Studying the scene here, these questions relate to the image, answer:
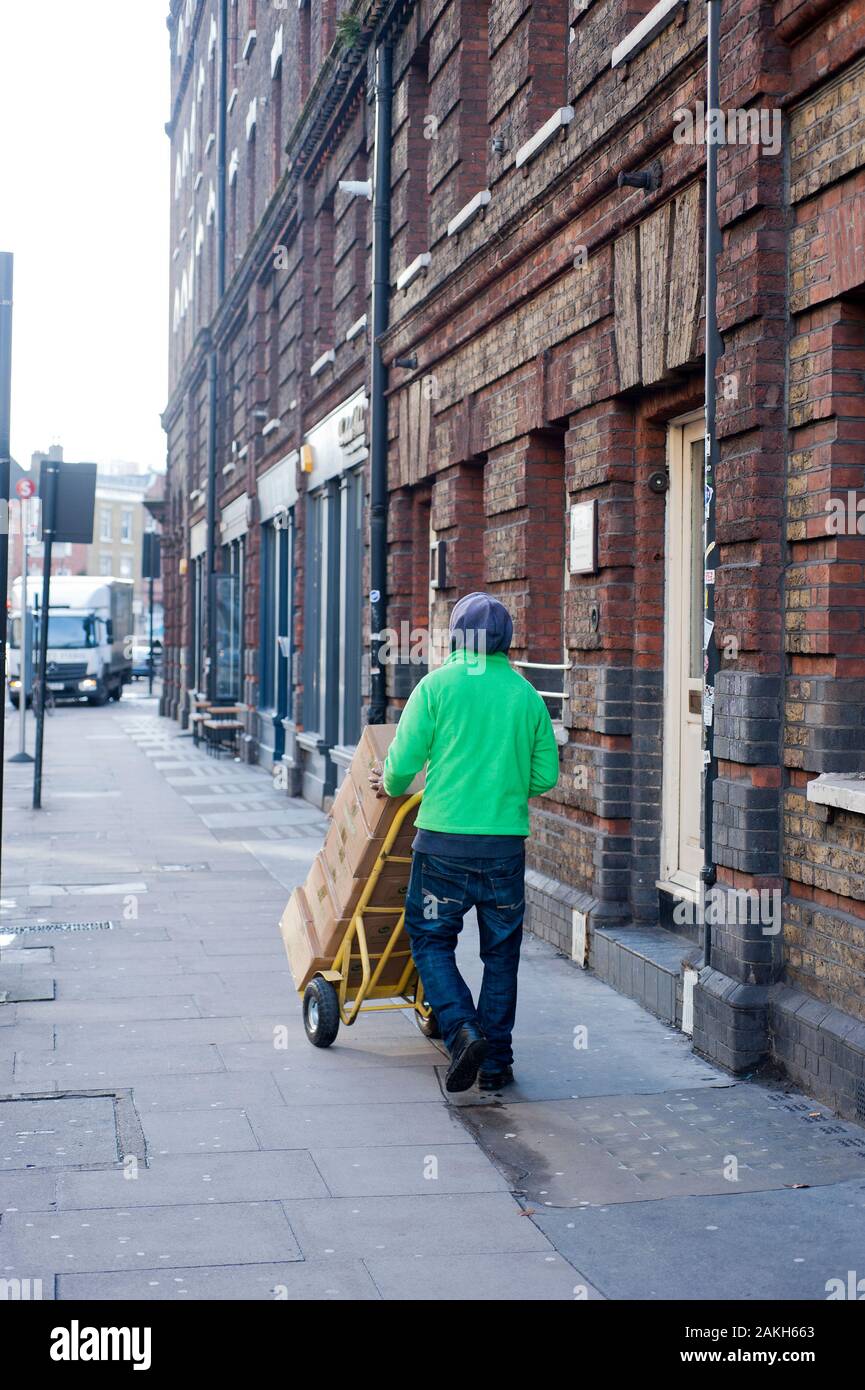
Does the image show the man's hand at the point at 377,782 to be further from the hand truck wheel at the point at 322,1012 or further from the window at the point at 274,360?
the window at the point at 274,360

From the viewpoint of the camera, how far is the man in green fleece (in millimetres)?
6148

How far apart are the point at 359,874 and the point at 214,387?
22.8 meters

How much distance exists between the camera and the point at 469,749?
6.16m

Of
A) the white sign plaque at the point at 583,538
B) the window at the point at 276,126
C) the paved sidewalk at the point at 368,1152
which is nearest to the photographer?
the paved sidewalk at the point at 368,1152

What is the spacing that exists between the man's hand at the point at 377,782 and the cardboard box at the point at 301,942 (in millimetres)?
837

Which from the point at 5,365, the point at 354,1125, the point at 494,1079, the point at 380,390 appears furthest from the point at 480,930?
the point at 380,390

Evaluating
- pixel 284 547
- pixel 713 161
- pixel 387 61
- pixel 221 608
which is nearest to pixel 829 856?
pixel 713 161

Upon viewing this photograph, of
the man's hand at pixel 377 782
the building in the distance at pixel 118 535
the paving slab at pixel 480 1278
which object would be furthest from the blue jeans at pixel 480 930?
the building in the distance at pixel 118 535

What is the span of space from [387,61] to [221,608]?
1347 cm

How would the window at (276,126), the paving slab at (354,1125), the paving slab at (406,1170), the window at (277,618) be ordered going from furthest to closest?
1. the window at (276,126)
2. the window at (277,618)
3. the paving slab at (354,1125)
4. the paving slab at (406,1170)

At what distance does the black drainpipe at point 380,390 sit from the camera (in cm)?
Answer: 1418

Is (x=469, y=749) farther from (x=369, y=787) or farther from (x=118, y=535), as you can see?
(x=118, y=535)

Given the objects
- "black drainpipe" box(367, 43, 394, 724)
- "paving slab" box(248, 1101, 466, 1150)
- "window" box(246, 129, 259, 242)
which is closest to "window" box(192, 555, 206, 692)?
"window" box(246, 129, 259, 242)

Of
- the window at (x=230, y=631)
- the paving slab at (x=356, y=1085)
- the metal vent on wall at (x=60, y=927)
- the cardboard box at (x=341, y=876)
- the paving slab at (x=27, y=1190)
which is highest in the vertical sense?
the window at (x=230, y=631)
